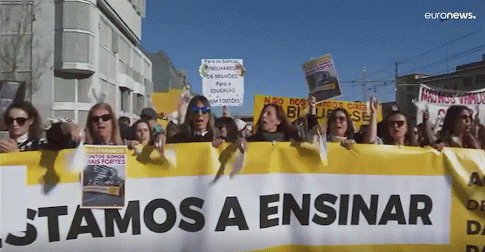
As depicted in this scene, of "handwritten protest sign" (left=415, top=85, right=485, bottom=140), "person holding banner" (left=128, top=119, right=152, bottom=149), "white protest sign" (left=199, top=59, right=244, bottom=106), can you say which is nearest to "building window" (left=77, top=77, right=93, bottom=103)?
"white protest sign" (left=199, top=59, right=244, bottom=106)

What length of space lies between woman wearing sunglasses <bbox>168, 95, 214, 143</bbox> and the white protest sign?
80.8 inches

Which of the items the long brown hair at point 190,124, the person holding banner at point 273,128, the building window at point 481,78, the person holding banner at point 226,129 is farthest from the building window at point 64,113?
the building window at point 481,78

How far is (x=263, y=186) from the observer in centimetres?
387

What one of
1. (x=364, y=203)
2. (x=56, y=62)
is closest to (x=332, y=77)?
(x=364, y=203)

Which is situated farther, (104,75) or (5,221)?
(104,75)

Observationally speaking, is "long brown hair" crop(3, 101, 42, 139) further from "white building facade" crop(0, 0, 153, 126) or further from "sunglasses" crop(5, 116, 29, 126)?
"white building facade" crop(0, 0, 153, 126)

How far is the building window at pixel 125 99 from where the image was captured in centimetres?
3846

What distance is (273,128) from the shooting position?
4.43 m

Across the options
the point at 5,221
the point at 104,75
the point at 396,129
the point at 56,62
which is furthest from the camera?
the point at 104,75

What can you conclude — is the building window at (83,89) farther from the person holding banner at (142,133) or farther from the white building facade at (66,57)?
the person holding banner at (142,133)

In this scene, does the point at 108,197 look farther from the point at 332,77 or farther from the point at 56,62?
the point at 56,62

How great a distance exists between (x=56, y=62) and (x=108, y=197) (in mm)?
27587

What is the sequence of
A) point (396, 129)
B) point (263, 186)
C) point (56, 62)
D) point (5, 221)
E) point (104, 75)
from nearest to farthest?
1. point (5, 221)
2. point (263, 186)
3. point (396, 129)
4. point (56, 62)
5. point (104, 75)

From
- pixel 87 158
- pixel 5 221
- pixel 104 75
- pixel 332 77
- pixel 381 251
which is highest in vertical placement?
pixel 104 75
